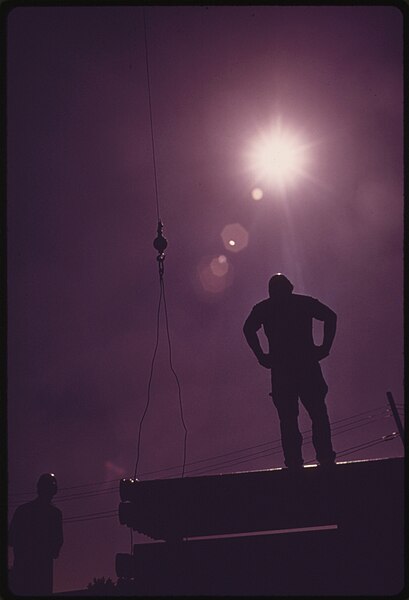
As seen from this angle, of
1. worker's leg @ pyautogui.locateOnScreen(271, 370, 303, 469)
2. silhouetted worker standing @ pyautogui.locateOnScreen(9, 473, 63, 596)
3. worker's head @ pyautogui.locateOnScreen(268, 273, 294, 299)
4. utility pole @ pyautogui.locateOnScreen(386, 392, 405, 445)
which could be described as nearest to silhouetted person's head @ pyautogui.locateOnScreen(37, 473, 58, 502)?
silhouetted worker standing @ pyautogui.locateOnScreen(9, 473, 63, 596)

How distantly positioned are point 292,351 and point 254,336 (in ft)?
1.53

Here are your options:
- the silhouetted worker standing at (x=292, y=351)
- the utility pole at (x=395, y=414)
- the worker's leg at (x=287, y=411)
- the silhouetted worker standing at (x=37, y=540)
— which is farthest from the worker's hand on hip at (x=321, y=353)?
the utility pole at (x=395, y=414)

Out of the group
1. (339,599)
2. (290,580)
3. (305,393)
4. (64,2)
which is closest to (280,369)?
(305,393)

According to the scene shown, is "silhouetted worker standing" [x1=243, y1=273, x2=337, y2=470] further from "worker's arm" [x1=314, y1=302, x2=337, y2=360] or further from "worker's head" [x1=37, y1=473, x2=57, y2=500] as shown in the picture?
"worker's head" [x1=37, y1=473, x2=57, y2=500]

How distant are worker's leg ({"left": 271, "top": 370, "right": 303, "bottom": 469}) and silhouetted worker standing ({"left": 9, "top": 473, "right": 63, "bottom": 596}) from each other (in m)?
2.50

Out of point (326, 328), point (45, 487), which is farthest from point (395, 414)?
point (45, 487)

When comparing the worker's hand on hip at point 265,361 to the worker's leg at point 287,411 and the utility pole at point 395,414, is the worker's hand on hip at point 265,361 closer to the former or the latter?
the worker's leg at point 287,411

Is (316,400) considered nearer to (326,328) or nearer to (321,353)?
(321,353)

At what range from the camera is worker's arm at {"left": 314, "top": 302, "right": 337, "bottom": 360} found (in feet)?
20.4

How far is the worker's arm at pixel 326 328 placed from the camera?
20.4 ft

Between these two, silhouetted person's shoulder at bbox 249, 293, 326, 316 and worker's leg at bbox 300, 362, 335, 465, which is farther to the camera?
silhouetted person's shoulder at bbox 249, 293, 326, 316

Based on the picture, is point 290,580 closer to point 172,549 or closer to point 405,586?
point 172,549

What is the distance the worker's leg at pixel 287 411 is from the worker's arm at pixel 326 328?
441 millimetres

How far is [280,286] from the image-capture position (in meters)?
6.32
